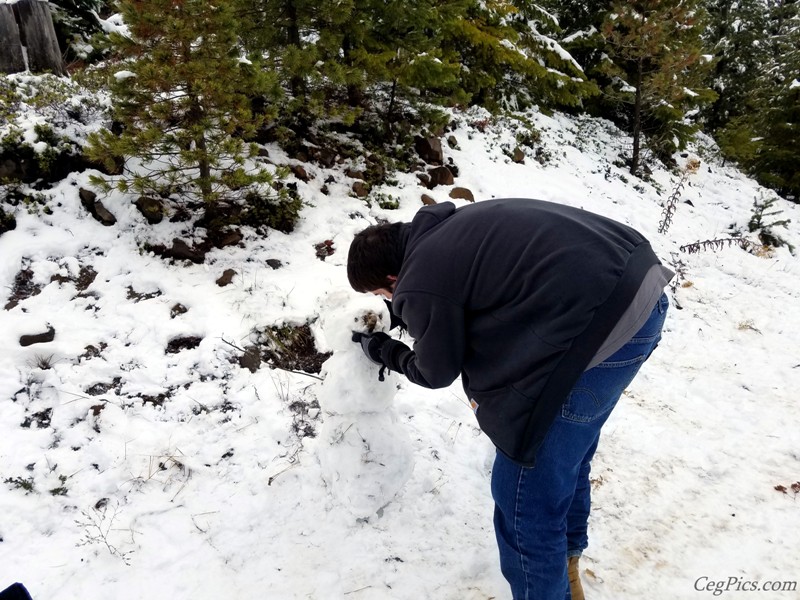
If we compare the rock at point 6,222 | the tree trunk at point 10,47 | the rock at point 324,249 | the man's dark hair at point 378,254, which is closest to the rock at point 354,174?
the rock at point 324,249

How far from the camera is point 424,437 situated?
339cm

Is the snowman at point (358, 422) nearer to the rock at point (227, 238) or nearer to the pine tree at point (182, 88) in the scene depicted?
the pine tree at point (182, 88)

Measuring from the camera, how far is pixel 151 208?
4949 mm

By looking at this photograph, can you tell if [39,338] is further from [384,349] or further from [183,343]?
[384,349]

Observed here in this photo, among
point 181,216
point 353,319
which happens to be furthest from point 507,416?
point 181,216

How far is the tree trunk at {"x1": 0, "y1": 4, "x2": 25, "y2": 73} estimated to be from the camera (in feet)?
19.3

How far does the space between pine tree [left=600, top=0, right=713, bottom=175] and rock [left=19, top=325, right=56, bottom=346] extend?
42.6 feet

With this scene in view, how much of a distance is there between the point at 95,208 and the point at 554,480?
5.36 meters

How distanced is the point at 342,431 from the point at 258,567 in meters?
0.86

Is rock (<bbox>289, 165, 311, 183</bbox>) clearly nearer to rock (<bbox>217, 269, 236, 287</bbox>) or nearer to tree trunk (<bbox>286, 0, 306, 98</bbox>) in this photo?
tree trunk (<bbox>286, 0, 306, 98</bbox>)

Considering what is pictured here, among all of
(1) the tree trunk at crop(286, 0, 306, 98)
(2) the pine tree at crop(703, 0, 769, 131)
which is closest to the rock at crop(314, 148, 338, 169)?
(1) the tree trunk at crop(286, 0, 306, 98)

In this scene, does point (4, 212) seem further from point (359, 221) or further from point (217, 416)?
point (359, 221)

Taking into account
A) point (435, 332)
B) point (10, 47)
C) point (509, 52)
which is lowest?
point (435, 332)

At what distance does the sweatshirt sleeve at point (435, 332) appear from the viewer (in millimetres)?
1659
